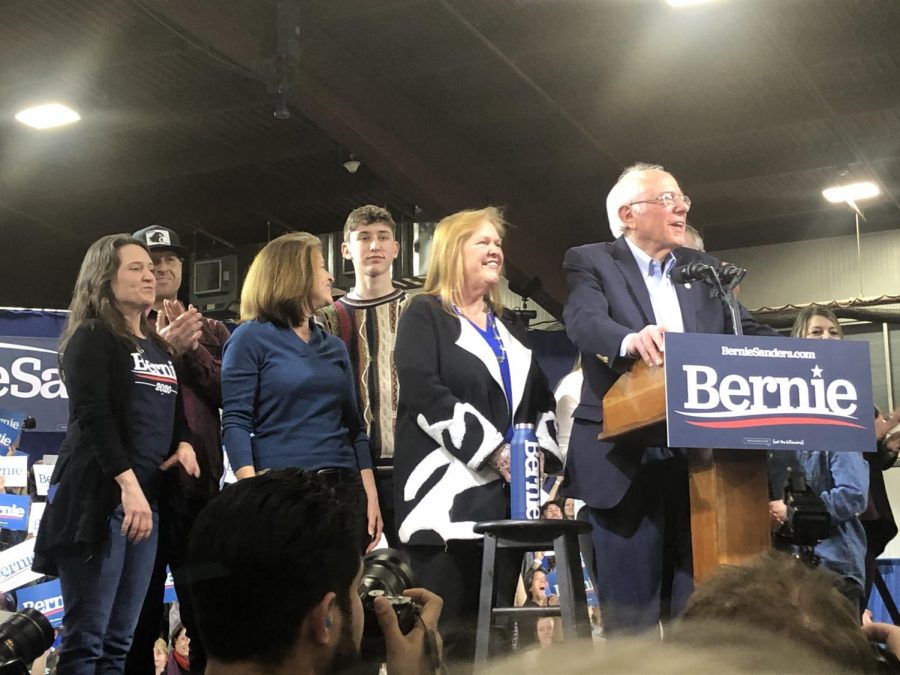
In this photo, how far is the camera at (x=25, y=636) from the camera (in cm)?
209

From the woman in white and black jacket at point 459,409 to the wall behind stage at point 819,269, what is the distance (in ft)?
23.2

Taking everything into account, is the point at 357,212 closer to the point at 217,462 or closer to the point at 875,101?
the point at 217,462

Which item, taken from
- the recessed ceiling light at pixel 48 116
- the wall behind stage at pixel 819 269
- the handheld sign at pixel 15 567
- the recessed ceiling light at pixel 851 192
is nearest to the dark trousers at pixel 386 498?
the handheld sign at pixel 15 567

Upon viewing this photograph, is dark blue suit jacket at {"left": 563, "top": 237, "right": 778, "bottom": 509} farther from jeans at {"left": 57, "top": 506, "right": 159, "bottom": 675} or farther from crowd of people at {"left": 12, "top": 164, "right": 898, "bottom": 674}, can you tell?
Result: jeans at {"left": 57, "top": 506, "right": 159, "bottom": 675}

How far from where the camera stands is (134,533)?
2.69m

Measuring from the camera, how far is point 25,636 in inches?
84.2

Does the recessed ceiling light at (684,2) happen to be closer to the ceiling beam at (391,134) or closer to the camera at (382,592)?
the ceiling beam at (391,134)

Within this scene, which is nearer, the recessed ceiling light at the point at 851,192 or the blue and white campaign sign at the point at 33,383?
the blue and white campaign sign at the point at 33,383

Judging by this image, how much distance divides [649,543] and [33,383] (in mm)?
3776

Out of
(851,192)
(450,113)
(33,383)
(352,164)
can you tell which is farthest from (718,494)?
(851,192)

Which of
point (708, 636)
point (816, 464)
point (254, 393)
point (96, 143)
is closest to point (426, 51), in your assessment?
point (96, 143)

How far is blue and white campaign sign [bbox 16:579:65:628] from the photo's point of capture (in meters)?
4.68

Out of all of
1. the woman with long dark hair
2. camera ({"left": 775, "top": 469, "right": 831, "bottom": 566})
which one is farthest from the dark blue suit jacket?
the woman with long dark hair

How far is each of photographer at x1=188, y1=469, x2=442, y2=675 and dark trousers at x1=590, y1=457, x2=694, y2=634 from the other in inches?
54.3
